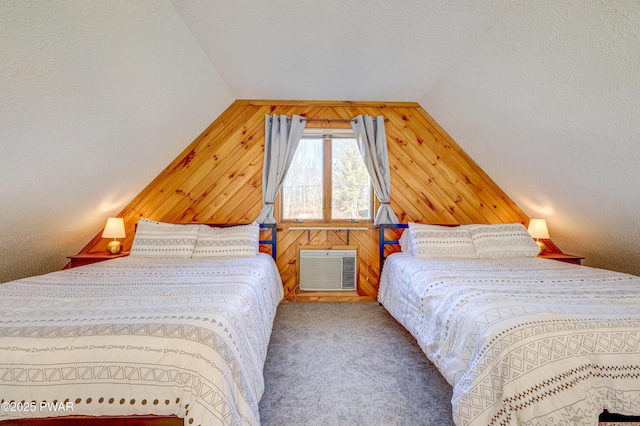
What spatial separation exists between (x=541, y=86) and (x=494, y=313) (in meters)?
1.60

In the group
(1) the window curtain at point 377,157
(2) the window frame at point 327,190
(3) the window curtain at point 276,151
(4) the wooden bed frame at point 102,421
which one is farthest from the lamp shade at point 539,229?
(4) the wooden bed frame at point 102,421

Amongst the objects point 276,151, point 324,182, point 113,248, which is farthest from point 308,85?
point 113,248

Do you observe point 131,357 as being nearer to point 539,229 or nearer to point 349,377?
point 349,377

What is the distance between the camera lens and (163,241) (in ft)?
8.66

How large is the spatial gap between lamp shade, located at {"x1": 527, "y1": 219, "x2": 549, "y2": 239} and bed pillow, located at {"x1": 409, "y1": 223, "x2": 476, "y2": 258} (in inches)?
29.5

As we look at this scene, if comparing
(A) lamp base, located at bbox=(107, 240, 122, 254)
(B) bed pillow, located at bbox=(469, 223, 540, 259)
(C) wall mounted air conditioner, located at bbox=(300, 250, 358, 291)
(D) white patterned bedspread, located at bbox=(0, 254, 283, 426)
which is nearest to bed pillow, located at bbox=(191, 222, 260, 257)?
(C) wall mounted air conditioner, located at bbox=(300, 250, 358, 291)

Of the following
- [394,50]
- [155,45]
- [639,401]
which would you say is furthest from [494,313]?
[155,45]

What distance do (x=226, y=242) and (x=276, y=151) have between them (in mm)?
1167

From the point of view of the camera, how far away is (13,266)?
2.30 metres

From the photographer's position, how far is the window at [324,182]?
335cm

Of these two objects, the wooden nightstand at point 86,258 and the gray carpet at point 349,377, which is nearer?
the gray carpet at point 349,377

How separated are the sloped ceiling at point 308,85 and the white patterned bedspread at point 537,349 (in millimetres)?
1110

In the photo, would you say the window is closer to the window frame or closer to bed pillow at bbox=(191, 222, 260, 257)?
the window frame

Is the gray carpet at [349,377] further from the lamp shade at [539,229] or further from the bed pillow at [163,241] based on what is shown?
the lamp shade at [539,229]
